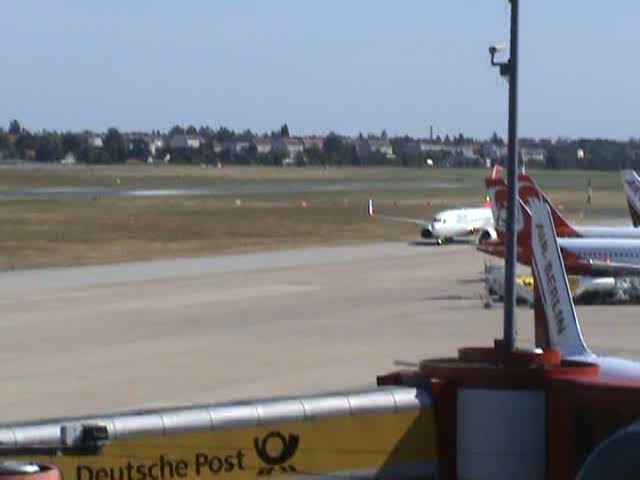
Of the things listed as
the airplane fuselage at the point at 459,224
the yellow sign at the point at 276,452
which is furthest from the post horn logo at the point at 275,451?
the airplane fuselage at the point at 459,224

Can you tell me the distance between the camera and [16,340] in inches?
1662

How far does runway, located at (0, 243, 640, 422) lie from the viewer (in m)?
34.0

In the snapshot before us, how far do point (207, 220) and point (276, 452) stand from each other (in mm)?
87172

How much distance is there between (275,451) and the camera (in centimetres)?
1335

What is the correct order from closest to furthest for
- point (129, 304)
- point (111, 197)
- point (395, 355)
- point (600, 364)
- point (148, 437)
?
point (148, 437) < point (600, 364) < point (395, 355) < point (129, 304) < point (111, 197)

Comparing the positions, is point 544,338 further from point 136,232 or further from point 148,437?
point 136,232

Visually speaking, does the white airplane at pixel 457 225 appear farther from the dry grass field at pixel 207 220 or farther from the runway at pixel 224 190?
the runway at pixel 224 190

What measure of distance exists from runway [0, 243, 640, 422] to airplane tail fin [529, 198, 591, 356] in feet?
36.4

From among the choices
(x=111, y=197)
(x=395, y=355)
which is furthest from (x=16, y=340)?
(x=111, y=197)

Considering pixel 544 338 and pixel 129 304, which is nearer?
pixel 544 338

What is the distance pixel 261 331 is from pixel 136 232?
43.9 meters

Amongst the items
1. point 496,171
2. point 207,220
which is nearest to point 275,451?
point 496,171

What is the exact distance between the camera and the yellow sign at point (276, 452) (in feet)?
41.5

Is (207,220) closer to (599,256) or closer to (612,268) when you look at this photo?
(599,256)
